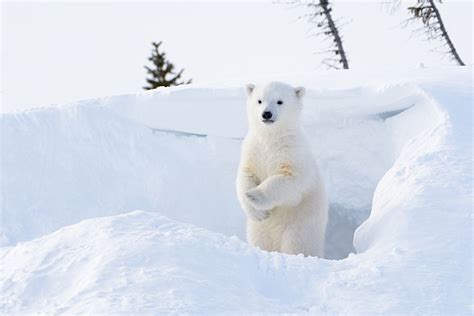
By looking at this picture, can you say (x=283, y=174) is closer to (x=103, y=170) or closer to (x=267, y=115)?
(x=267, y=115)

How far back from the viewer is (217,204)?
683 cm

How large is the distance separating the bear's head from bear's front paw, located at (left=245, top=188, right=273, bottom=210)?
1.82 feet

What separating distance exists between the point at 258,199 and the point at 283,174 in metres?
0.28

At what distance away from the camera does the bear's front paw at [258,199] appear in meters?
4.98

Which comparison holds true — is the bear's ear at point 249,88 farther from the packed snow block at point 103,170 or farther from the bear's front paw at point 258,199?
the packed snow block at point 103,170

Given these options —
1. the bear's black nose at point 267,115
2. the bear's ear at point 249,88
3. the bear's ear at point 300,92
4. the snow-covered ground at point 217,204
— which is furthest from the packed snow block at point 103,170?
the bear's black nose at point 267,115

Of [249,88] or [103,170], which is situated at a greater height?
[249,88]

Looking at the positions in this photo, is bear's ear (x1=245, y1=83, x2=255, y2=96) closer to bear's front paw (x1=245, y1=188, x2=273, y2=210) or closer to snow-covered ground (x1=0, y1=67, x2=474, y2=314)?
bear's front paw (x1=245, y1=188, x2=273, y2=210)

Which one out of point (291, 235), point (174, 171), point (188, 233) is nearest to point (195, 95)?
point (174, 171)

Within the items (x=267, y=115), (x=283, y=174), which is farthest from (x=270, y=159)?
(x=267, y=115)

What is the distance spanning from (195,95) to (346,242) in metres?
2.16

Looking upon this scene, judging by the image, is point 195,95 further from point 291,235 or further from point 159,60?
point 159,60

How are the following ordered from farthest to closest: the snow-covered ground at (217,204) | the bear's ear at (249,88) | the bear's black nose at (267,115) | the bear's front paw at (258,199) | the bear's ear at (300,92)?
the bear's ear at (249,88) < the bear's ear at (300,92) < the bear's black nose at (267,115) < the bear's front paw at (258,199) < the snow-covered ground at (217,204)

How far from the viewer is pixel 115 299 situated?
122 inches
